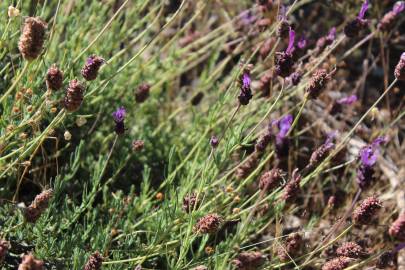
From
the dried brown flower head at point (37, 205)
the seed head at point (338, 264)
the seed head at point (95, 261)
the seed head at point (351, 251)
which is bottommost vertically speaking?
the seed head at point (351, 251)

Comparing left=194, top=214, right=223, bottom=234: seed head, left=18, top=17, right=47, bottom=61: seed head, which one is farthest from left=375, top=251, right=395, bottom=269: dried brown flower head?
left=18, top=17, right=47, bottom=61: seed head

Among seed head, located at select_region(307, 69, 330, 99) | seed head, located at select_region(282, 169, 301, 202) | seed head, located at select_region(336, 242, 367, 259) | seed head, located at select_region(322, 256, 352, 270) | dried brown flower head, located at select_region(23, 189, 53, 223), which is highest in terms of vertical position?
dried brown flower head, located at select_region(23, 189, 53, 223)

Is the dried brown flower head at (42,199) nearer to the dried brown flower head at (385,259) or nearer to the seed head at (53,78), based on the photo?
the seed head at (53,78)

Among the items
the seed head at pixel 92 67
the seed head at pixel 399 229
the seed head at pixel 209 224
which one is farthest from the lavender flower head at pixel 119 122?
the seed head at pixel 399 229

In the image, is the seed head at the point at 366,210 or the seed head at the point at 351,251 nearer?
the seed head at the point at 366,210

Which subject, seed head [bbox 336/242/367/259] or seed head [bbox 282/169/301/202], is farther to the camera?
seed head [bbox 282/169/301/202]

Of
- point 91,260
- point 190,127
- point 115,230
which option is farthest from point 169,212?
point 190,127

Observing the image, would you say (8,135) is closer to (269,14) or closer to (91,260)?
(91,260)

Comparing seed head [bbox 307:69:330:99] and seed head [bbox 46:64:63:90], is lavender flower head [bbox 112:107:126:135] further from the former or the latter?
seed head [bbox 307:69:330:99]

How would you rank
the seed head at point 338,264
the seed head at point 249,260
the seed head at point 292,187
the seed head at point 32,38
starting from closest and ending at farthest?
the seed head at point 32,38
the seed head at point 249,260
the seed head at point 338,264
the seed head at point 292,187
